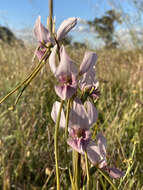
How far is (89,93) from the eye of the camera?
41cm

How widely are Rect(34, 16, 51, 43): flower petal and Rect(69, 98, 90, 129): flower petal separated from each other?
12 cm

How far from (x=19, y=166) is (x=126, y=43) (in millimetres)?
2449

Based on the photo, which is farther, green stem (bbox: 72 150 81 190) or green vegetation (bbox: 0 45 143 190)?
green vegetation (bbox: 0 45 143 190)

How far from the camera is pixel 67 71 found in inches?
14.8

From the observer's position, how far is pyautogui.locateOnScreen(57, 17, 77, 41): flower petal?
0.40 m

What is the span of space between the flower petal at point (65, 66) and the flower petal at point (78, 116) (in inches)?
1.8

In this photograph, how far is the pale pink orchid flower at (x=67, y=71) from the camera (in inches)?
14.3

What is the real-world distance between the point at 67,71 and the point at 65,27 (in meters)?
0.08

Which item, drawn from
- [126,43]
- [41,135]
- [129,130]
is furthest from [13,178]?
[126,43]

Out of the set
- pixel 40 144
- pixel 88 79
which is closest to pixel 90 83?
pixel 88 79

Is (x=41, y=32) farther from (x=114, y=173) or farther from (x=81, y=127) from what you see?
(x=114, y=173)

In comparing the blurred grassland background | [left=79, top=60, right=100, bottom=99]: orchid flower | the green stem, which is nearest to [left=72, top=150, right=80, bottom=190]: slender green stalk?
the green stem

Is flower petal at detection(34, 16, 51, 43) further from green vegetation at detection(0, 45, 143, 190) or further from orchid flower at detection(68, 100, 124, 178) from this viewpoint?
green vegetation at detection(0, 45, 143, 190)

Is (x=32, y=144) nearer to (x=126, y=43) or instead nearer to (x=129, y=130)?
(x=129, y=130)
